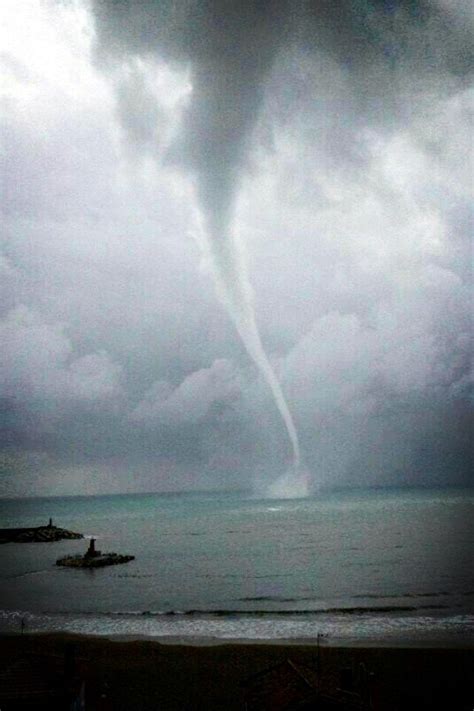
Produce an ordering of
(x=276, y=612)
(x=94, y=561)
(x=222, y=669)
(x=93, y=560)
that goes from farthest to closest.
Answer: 1. (x=93, y=560)
2. (x=94, y=561)
3. (x=276, y=612)
4. (x=222, y=669)

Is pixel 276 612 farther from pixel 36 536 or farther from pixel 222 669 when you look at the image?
pixel 36 536

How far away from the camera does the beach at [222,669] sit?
21906mm

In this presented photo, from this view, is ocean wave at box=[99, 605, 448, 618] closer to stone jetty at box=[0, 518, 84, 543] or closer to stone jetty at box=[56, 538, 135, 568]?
stone jetty at box=[56, 538, 135, 568]

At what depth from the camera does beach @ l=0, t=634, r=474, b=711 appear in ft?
71.9

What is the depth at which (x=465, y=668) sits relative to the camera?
82.6ft

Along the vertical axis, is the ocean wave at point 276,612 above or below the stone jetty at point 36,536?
below

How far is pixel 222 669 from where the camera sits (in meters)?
25.3

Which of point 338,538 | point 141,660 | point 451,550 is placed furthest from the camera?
point 338,538

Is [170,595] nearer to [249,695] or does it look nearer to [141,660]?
[141,660]

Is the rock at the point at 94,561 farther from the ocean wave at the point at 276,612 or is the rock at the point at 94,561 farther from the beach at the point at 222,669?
the beach at the point at 222,669

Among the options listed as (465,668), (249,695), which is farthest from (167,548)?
(249,695)

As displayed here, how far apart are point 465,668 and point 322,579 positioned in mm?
25226

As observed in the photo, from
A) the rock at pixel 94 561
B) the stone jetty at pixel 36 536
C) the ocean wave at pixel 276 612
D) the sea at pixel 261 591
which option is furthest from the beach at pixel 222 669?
the stone jetty at pixel 36 536

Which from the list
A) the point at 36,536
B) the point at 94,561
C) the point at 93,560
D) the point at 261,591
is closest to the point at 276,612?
the point at 261,591
